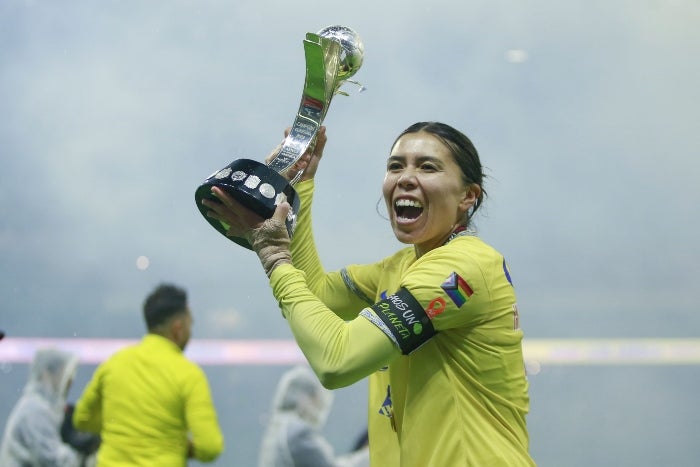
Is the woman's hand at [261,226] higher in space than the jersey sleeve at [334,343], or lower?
higher

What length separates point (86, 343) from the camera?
3727mm

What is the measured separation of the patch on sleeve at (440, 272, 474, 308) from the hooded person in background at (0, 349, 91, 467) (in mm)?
2510

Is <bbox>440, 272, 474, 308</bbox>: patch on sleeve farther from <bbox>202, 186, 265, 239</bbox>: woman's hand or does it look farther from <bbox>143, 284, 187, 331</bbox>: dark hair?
<bbox>143, 284, 187, 331</bbox>: dark hair

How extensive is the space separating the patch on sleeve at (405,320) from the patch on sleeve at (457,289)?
0.16 ft

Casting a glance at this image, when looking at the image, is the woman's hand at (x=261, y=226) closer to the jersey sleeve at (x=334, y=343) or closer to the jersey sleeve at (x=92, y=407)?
the jersey sleeve at (x=334, y=343)

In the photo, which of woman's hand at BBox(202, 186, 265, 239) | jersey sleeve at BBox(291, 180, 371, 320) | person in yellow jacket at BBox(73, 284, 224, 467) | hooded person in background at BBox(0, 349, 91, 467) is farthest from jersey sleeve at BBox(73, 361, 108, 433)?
woman's hand at BBox(202, 186, 265, 239)

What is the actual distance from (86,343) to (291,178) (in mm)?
2542

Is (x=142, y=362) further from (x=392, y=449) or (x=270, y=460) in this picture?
(x=392, y=449)

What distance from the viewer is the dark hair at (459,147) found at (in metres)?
1.39

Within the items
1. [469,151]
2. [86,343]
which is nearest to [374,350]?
[469,151]

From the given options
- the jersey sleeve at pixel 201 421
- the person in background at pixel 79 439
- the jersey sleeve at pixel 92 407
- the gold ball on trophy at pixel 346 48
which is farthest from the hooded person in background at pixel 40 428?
the gold ball on trophy at pixel 346 48

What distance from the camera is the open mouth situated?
1.35 meters

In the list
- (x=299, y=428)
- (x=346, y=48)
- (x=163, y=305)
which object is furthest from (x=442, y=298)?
(x=299, y=428)

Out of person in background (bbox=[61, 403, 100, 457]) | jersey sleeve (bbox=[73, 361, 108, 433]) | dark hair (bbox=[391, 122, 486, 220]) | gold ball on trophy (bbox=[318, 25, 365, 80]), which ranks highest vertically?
gold ball on trophy (bbox=[318, 25, 365, 80])
